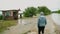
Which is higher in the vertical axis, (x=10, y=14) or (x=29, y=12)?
A: (x=10, y=14)

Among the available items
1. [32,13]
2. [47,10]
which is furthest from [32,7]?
[47,10]

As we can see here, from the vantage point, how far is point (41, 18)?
43.9 feet

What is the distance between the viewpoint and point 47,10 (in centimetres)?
10538

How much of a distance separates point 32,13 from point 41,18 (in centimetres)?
6270

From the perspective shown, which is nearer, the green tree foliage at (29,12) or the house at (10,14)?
the house at (10,14)

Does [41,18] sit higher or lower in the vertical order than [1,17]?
higher

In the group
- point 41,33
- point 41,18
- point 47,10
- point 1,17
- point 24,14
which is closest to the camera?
point 41,18

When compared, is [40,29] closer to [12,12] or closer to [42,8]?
[12,12]

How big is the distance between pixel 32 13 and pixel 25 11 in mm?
2864

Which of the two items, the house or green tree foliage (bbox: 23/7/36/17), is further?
green tree foliage (bbox: 23/7/36/17)

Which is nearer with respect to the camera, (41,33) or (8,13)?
(41,33)

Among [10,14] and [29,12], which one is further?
[29,12]

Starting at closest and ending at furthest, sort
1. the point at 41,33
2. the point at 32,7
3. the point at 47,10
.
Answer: the point at 41,33 < the point at 32,7 < the point at 47,10

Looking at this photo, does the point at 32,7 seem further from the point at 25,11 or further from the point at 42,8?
the point at 42,8
